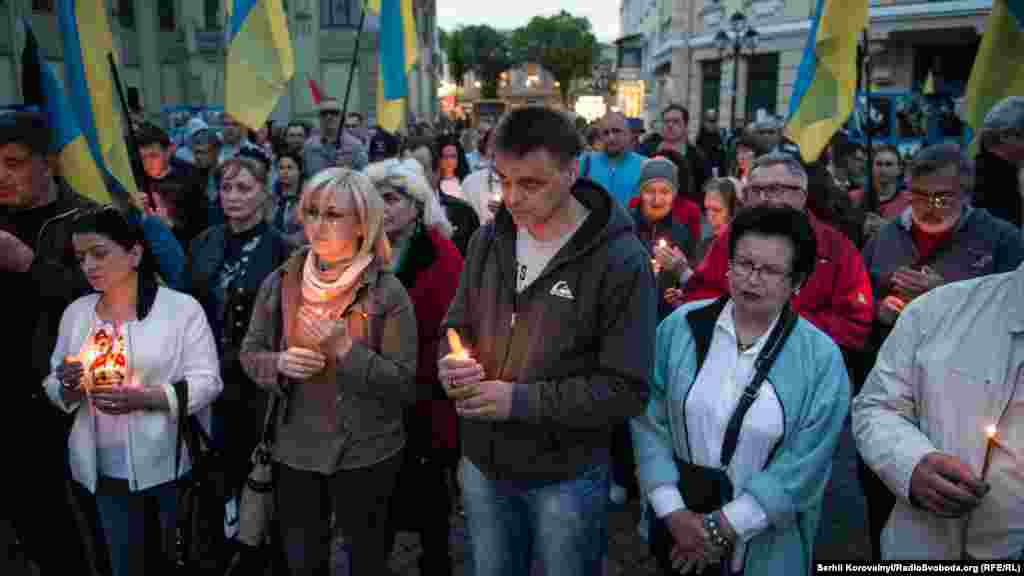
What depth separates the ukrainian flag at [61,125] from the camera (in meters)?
3.66

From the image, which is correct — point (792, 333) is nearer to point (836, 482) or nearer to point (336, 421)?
Result: point (336, 421)

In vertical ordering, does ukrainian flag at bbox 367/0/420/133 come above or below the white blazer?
above

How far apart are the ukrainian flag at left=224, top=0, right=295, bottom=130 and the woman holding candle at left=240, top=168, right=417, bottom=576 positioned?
113 inches

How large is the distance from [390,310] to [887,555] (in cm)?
181

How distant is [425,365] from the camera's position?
3.12 meters

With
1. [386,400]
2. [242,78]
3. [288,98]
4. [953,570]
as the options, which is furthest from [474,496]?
[288,98]

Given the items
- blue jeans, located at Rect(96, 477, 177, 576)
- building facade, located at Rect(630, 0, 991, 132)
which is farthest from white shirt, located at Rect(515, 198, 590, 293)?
building facade, located at Rect(630, 0, 991, 132)

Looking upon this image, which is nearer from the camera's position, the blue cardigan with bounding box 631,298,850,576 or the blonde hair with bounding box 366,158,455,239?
the blue cardigan with bounding box 631,298,850,576

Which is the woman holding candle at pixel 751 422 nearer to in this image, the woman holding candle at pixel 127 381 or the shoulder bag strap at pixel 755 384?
the shoulder bag strap at pixel 755 384

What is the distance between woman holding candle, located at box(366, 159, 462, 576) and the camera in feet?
10.2

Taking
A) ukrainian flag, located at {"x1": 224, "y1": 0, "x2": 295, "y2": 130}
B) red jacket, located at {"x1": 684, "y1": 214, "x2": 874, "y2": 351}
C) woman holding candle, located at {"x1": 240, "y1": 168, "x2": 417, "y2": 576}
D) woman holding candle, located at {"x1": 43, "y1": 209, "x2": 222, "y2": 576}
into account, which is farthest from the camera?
ukrainian flag, located at {"x1": 224, "y1": 0, "x2": 295, "y2": 130}

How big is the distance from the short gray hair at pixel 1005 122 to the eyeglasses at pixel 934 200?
2.43 ft

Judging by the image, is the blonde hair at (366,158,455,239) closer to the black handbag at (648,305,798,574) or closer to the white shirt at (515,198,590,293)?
the white shirt at (515,198,590,293)

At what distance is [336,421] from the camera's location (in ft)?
8.98
